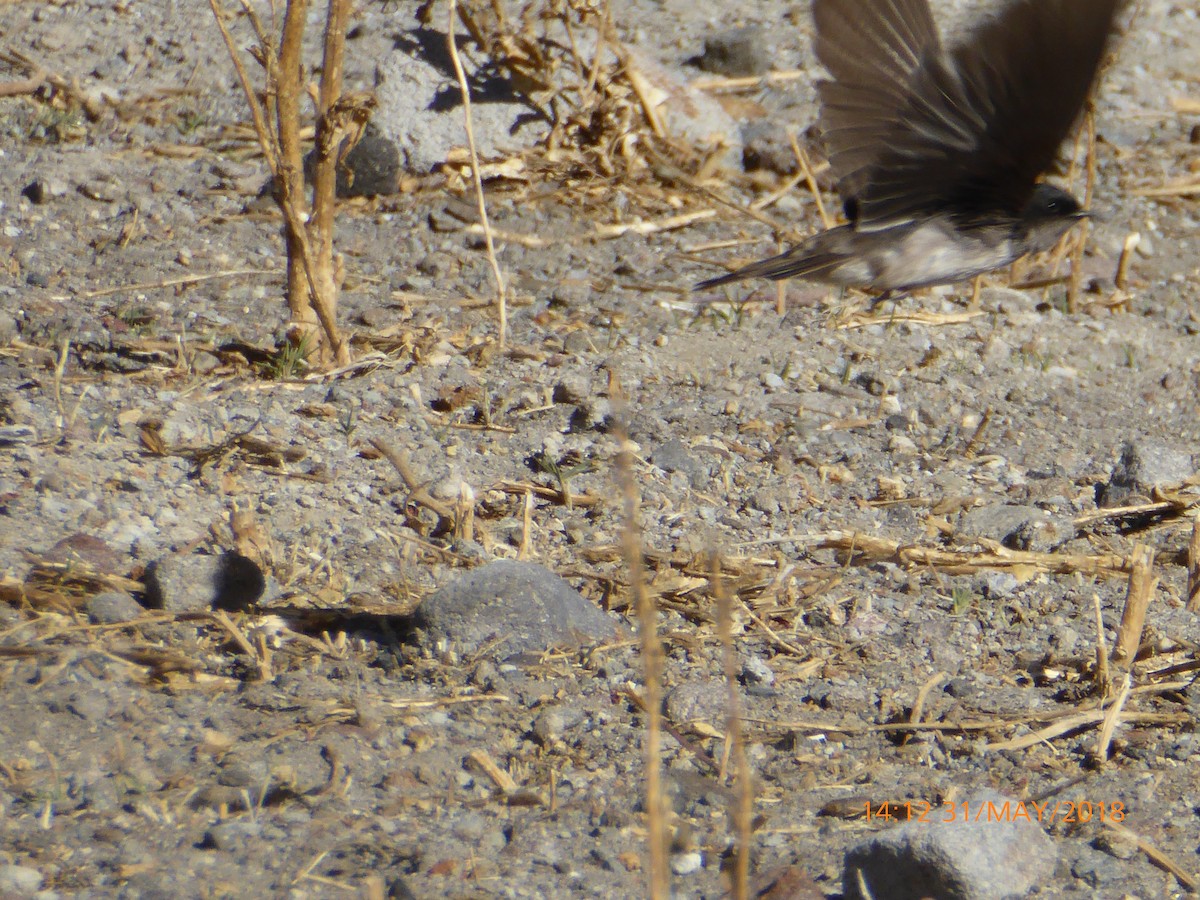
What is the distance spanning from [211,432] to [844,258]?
188 centimetres

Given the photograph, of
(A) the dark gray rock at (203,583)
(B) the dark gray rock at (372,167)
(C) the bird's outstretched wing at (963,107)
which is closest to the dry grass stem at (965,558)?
(C) the bird's outstretched wing at (963,107)

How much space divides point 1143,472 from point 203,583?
2.49m

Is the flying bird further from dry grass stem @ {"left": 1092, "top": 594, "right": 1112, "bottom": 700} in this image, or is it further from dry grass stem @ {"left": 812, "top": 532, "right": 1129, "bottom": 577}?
dry grass stem @ {"left": 1092, "top": 594, "right": 1112, "bottom": 700}

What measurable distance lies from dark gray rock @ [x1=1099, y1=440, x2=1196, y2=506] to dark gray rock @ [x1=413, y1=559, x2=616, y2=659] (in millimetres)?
1615

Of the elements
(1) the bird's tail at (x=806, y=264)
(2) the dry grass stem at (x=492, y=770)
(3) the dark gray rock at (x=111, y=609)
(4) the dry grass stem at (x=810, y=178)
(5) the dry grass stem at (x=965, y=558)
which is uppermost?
(4) the dry grass stem at (x=810, y=178)

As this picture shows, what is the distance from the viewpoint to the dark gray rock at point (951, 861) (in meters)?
2.04

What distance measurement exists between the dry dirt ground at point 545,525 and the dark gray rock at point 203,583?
37 mm

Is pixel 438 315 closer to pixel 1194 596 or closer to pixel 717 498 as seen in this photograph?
pixel 717 498

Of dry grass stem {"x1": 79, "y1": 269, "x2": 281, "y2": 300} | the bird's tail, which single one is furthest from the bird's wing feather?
dry grass stem {"x1": 79, "y1": 269, "x2": 281, "y2": 300}

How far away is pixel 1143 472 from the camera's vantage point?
12.0ft

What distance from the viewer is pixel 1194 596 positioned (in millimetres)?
3180

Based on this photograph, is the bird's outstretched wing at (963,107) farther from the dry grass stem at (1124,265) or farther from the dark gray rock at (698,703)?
the dry grass stem at (1124,265)

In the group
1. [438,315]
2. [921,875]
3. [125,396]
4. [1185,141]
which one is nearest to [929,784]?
[921,875]

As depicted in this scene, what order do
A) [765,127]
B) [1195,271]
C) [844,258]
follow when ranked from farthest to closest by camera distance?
1. [765,127]
2. [1195,271]
3. [844,258]
